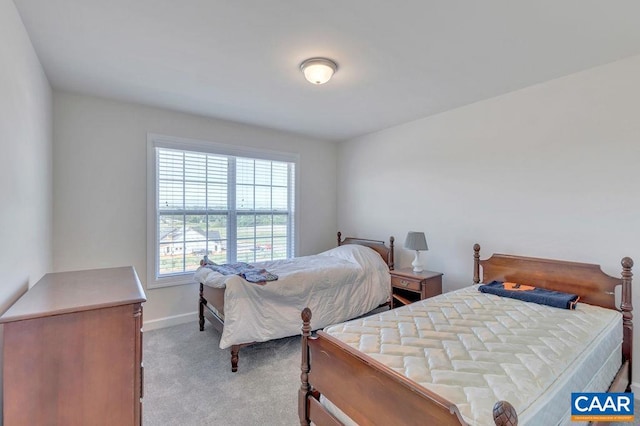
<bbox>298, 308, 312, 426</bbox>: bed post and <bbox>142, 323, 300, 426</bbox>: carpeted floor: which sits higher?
<bbox>298, 308, 312, 426</bbox>: bed post

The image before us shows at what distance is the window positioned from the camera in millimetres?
3492

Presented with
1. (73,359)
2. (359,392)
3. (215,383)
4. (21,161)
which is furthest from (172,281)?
(359,392)

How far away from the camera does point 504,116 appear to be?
294cm

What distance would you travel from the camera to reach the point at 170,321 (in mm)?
3494

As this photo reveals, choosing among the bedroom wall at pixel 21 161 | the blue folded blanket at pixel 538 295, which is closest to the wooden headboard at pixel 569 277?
the blue folded blanket at pixel 538 295

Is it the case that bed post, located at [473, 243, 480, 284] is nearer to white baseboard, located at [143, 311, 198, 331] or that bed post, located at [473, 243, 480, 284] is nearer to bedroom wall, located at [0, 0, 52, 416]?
white baseboard, located at [143, 311, 198, 331]

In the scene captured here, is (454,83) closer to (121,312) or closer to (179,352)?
(121,312)

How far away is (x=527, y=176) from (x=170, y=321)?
4.12 metres

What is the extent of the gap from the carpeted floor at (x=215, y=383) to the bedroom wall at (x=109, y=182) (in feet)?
2.45

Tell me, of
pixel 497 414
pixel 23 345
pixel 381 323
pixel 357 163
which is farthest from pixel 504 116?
pixel 23 345

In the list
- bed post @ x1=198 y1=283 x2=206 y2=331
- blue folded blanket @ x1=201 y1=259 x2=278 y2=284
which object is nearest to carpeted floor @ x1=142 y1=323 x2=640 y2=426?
bed post @ x1=198 y1=283 x2=206 y2=331

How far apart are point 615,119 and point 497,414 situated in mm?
2649

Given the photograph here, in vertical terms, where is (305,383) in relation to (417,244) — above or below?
below

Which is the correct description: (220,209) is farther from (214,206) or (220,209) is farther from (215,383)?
(215,383)
